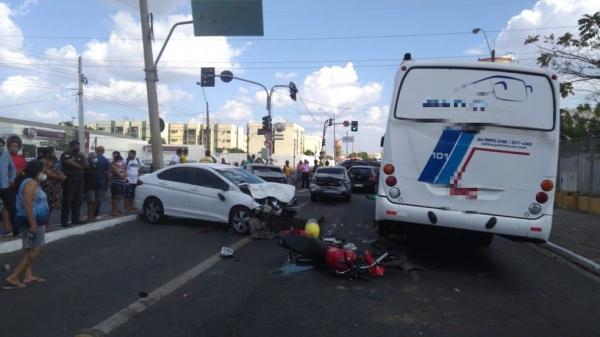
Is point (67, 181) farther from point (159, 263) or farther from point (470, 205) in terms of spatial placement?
point (470, 205)

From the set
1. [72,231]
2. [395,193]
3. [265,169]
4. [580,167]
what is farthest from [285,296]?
[580,167]

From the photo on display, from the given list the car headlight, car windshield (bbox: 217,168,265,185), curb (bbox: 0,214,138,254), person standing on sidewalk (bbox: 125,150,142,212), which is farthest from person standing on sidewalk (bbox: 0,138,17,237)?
the car headlight

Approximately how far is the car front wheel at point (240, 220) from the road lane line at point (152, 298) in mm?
2278

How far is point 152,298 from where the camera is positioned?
6.25 meters

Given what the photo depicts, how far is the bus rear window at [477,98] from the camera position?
25.4ft

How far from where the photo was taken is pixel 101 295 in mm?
6344

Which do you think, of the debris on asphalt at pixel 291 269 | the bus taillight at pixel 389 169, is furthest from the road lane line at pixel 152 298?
the bus taillight at pixel 389 169

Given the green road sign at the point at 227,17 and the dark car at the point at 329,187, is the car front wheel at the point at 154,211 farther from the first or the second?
the dark car at the point at 329,187

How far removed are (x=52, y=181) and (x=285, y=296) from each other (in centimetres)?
819

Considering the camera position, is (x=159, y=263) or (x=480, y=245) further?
(x=480, y=245)

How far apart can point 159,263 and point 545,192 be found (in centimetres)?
595

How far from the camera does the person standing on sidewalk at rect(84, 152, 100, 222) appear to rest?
11.5 metres

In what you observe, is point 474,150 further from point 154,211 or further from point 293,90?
point 293,90

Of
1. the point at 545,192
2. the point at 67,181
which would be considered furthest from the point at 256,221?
the point at 545,192
